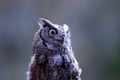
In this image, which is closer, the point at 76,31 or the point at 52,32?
the point at 52,32

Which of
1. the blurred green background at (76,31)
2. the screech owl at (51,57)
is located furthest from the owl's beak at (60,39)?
the blurred green background at (76,31)

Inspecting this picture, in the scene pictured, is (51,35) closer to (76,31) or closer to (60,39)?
(60,39)

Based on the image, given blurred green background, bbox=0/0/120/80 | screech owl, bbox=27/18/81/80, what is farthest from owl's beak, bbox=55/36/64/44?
blurred green background, bbox=0/0/120/80

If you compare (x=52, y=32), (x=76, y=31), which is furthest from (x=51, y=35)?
(x=76, y=31)

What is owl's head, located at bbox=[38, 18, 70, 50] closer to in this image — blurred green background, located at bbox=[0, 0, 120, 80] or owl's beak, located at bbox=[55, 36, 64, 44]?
owl's beak, located at bbox=[55, 36, 64, 44]

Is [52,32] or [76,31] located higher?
[76,31]
